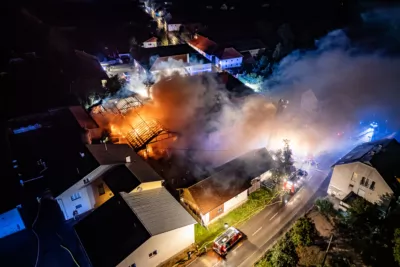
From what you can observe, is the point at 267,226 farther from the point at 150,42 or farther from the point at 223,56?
the point at 150,42

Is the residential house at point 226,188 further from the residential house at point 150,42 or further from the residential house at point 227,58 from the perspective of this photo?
the residential house at point 150,42

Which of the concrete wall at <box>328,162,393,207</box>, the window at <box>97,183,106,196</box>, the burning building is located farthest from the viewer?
the burning building

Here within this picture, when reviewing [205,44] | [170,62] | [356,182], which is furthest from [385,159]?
[205,44]

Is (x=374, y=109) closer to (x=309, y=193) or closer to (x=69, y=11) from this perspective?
(x=309, y=193)

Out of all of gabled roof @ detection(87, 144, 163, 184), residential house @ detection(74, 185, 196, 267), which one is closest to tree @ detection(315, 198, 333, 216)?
residential house @ detection(74, 185, 196, 267)

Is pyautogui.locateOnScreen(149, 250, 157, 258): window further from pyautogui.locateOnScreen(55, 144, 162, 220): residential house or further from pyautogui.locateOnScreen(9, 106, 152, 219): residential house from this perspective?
pyautogui.locateOnScreen(9, 106, 152, 219): residential house

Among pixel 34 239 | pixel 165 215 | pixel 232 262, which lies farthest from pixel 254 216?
pixel 34 239

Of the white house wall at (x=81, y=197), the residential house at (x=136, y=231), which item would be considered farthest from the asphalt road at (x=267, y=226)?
the white house wall at (x=81, y=197)
